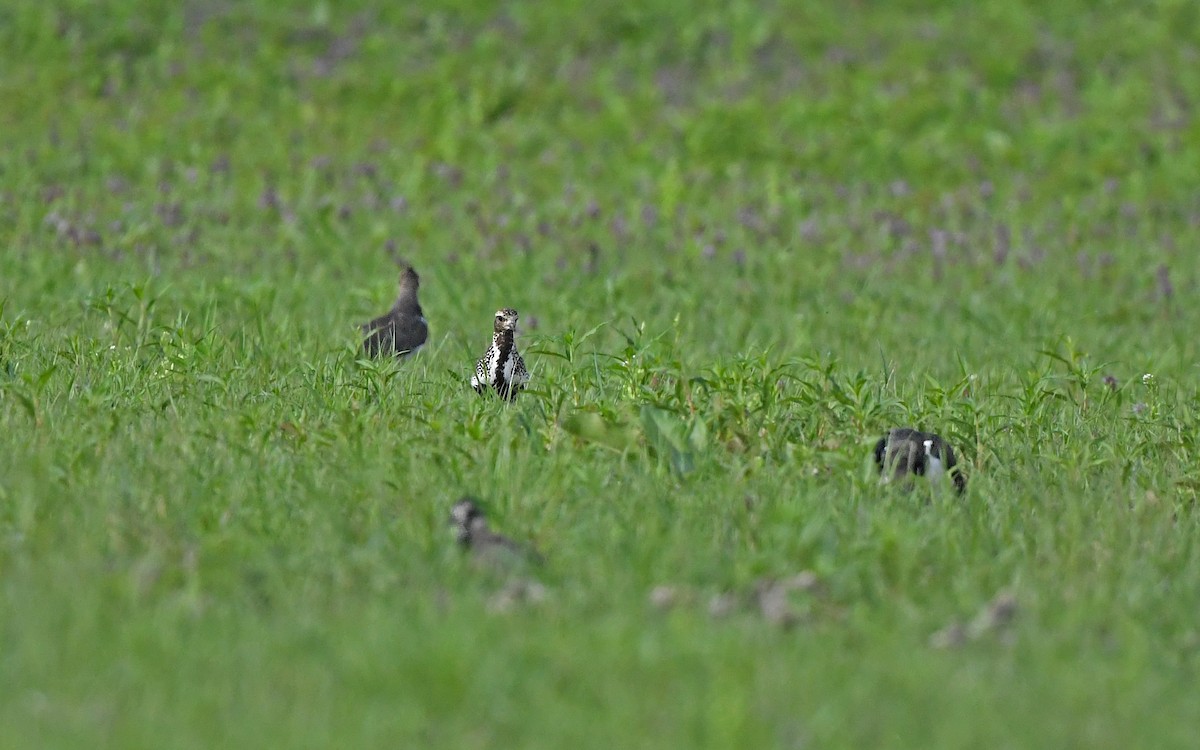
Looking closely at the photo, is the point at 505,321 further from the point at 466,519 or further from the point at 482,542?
the point at 482,542

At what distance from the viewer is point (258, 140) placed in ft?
53.8

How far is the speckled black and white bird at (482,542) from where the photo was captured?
203 inches

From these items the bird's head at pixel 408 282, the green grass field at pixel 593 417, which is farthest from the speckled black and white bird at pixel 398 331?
the green grass field at pixel 593 417

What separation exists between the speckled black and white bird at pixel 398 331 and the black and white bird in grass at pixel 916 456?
2838mm

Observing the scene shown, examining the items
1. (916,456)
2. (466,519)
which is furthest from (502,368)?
(466,519)

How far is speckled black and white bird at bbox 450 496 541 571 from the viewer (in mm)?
5156

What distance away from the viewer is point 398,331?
9016 millimetres

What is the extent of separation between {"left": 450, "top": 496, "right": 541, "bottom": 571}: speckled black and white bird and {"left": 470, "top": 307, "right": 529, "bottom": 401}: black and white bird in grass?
1778mm

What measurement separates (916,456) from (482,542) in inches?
78.4

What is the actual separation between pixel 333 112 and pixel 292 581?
1312 cm

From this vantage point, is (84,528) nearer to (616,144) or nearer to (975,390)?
(975,390)

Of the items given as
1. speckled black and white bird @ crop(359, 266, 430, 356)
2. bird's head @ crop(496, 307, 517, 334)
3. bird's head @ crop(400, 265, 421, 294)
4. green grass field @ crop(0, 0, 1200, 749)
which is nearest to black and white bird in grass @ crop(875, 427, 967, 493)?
green grass field @ crop(0, 0, 1200, 749)

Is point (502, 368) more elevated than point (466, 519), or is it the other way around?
point (466, 519)

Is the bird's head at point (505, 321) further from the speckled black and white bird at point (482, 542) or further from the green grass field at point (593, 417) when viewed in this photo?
Answer: the speckled black and white bird at point (482, 542)
